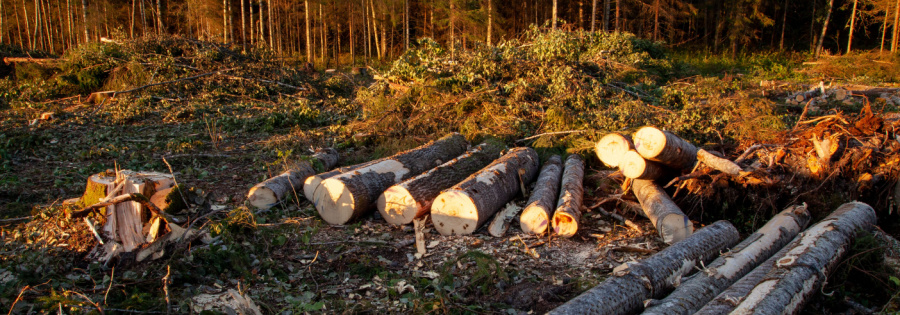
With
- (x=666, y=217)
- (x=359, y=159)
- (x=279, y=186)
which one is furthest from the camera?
(x=359, y=159)

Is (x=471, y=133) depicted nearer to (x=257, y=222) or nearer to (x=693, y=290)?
(x=257, y=222)

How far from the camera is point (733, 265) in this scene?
3449 millimetres

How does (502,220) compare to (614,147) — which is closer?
(502,220)

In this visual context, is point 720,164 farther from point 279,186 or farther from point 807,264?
point 279,186

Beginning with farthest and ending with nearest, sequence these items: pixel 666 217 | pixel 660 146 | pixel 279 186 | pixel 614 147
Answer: pixel 279 186 → pixel 614 147 → pixel 660 146 → pixel 666 217

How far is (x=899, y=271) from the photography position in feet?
11.1

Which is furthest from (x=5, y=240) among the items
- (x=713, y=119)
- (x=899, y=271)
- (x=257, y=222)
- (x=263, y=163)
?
(x=713, y=119)

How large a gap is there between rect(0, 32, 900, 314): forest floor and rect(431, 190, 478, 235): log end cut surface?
0.36 feet

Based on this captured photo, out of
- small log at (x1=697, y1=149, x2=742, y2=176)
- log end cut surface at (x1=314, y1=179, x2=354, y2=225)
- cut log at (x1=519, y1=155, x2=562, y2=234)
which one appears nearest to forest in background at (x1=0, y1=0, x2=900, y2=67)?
cut log at (x1=519, y1=155, x2=562, y2=234)

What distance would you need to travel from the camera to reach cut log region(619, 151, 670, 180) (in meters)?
4.92

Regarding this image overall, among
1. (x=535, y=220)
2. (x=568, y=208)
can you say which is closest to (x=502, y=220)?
(x=535, y=220)

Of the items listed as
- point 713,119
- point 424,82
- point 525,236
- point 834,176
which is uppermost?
point 424,82

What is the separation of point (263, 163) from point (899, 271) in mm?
7101

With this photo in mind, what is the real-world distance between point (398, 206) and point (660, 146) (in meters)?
2.81
